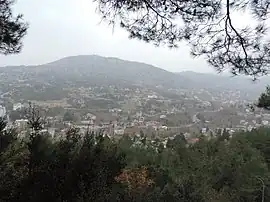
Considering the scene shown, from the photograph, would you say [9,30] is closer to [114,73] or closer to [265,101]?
[265,101]

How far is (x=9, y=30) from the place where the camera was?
321 cm

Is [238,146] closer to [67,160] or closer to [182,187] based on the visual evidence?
[182,187]

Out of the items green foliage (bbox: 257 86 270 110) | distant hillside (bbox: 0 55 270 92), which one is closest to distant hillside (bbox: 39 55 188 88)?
distant hillside (bbox: 0 55 270 92)

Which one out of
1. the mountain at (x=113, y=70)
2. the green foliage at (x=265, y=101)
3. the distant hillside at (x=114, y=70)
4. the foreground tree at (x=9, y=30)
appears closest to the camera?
the foreground tree at (x=9, y=30)

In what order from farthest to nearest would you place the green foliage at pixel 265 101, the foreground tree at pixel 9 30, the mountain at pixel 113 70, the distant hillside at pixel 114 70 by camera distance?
the distant hillside at pixel 114 70, the mountain at pixel 113 70, the green foliage at pixel 265 101, the foreground tree at pixel 9 30

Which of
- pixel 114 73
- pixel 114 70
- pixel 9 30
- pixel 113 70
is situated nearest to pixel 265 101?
pixel 9 30

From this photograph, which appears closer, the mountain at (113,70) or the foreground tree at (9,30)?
the foreground tree at (9,30)

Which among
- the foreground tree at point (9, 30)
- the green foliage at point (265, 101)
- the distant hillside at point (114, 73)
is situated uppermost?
the foreground tree at point (9, 30)

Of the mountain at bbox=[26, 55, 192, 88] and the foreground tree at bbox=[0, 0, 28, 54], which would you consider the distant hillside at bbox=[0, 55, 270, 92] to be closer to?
the mountain at bbox=[26, 55, 192, 88]

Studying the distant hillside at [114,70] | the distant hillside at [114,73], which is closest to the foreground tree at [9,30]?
the distant hillside at [114,73]

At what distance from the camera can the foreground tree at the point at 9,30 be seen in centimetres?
313

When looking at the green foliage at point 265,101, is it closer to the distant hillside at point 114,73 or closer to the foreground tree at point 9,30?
the foreground tree at point 9,30

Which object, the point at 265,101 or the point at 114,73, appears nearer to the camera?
the point at 265,101

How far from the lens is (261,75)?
3041 mm
